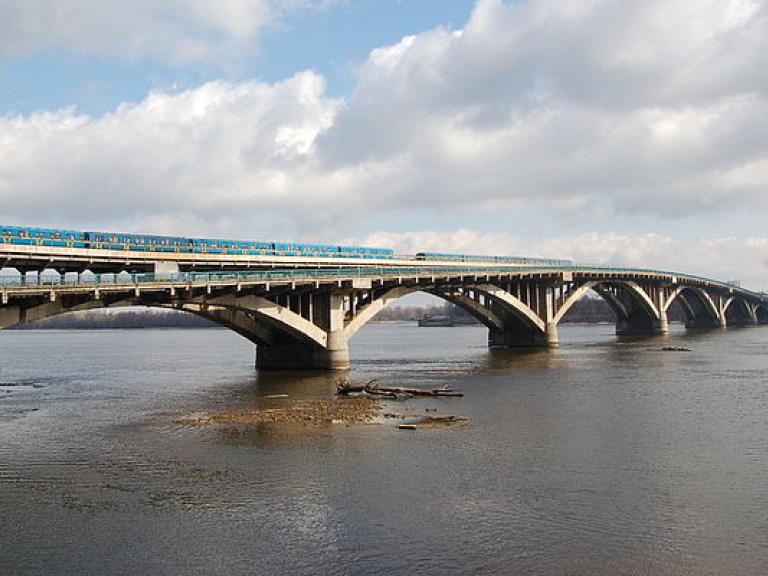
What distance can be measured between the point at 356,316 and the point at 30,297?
29.6 m

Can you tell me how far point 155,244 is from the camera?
174ft

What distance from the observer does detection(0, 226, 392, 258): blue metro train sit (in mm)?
44219

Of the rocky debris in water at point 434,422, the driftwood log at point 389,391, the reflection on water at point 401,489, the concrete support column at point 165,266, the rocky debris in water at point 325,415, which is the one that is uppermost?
the concrete support column at point 165,266

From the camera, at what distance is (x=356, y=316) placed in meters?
63.3

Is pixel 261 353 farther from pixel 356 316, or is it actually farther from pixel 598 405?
pixel 598 405

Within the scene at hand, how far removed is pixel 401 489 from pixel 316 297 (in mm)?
40344

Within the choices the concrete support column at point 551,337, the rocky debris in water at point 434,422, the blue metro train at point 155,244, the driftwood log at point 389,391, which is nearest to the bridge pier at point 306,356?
the blue metro train at point 155,244

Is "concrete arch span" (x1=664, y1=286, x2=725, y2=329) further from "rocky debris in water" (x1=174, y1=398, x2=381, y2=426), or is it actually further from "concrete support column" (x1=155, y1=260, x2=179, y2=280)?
"rocky debris in water" (x1=174, y1=398, x2=381, y2=426)

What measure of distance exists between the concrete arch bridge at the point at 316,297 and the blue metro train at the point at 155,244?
3.96 m

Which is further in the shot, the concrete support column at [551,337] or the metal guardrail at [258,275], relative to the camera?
the concrete support column at [551,337]

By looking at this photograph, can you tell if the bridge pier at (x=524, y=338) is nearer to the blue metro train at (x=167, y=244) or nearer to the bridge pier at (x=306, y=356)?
the blue metro train at (x=167, y=244)

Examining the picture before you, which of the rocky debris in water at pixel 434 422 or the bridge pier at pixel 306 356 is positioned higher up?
the bridge pier at pixel 306 356

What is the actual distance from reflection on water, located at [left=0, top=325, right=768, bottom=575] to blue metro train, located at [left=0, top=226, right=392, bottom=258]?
406 inches

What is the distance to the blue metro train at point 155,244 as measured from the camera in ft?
145
